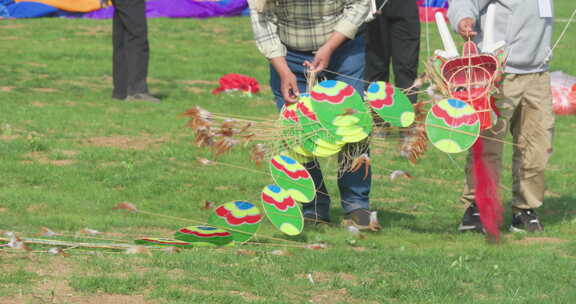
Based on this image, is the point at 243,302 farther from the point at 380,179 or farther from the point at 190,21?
the point at 190,21

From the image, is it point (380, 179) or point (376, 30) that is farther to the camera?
point (376, 30)

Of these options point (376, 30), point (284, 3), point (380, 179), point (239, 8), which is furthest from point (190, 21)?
point (284, 3)

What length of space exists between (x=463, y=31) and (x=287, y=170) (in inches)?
51.0

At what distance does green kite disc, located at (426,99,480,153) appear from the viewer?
15.9 feet

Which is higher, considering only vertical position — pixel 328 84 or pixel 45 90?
pixel 328 84

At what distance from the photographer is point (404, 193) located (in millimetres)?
7113

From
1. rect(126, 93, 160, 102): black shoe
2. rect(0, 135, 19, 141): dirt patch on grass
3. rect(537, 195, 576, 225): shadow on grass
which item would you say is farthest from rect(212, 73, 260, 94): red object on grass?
rect(537, 195, 576, 225): shadow on grass

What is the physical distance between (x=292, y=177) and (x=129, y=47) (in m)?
6.16

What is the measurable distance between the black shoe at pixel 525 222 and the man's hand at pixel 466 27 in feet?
3.97

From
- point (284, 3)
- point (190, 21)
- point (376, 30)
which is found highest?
point (284, 3)

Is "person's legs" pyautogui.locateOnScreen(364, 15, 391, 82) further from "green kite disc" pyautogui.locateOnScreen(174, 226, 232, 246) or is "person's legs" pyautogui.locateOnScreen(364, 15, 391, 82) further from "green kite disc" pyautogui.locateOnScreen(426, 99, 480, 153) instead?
"green kite disc" pyautogui.locateOnScreen(174, 226, 232, 246)

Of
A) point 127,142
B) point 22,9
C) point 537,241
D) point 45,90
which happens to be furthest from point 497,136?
point 22,9

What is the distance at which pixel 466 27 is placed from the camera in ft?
17.9

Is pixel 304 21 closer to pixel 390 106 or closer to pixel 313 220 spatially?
pixel 390 106
